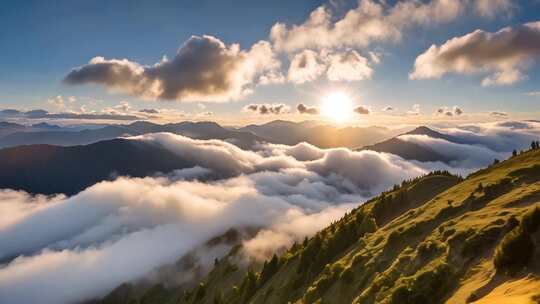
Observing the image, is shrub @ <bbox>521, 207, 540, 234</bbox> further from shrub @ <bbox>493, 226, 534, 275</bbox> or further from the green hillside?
shrub @ <bbox>493, 226, 534, 275</bbox>

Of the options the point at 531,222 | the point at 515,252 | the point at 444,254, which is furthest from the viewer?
the point at 444,254

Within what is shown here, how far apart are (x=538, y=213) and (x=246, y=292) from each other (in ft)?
372

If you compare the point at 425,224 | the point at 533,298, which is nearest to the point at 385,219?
the point at 425,224

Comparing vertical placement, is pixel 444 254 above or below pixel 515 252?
below

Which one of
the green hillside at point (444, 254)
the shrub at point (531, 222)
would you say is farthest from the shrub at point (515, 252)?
the shrub at point (531, 222)

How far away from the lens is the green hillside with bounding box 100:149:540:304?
4516 centimetres

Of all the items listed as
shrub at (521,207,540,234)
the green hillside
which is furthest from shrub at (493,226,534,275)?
shrub at (521,207,540,234)

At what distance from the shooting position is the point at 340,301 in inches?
2923

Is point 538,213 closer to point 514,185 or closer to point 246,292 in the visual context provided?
point 514,185

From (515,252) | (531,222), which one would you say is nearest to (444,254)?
(531,222)

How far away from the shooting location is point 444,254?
60.2 meters

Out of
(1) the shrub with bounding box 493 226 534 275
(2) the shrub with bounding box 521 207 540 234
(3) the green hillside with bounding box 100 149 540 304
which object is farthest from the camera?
(2) the shrub with bounding box 521 207 540 234

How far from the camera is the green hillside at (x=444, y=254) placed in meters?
45.2

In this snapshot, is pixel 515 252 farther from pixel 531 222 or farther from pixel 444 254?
pixel 444 254
